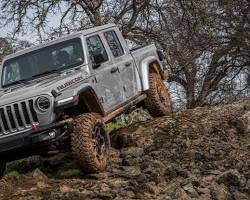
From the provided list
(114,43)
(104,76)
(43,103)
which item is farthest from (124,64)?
(43,103)

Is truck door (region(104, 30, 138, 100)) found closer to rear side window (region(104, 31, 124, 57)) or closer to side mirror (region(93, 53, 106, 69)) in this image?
rear side window (region(104, 31, 124, 57))

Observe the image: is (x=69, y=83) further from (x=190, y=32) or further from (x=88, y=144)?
(x=190, y=32)

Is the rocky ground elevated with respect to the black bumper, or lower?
lower

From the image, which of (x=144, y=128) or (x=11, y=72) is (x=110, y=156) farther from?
(x=11, y=72)

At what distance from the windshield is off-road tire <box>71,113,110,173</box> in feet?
3.64

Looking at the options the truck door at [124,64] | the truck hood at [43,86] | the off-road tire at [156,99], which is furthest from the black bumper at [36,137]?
the off-road tire at [156,99]

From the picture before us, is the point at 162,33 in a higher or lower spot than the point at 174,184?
higher

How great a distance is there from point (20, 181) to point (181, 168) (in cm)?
198

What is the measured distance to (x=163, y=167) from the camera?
693 cm

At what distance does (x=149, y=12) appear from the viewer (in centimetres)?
1792

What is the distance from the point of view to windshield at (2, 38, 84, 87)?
7707 millimetres

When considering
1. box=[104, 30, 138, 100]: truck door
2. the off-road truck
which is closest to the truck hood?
the off-road truck

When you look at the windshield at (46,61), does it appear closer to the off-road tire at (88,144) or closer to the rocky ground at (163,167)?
the off-road tire at (88,144)

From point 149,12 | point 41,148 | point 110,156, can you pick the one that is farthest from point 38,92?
point 149,12
